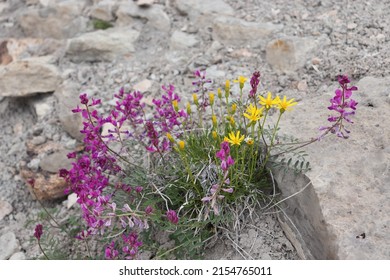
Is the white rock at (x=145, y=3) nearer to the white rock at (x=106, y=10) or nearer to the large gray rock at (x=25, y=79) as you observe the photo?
the white rock at (x=106, y=10)

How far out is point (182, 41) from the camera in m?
4.80

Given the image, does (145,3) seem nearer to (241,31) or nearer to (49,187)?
(241,31)

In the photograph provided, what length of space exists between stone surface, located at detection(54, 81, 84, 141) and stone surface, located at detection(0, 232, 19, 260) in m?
1.03

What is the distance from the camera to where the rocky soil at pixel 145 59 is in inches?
155

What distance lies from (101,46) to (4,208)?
6.17 ft

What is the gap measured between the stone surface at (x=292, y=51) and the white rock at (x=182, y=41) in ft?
2.83

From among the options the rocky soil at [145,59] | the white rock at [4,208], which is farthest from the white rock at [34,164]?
the white rock at [4,208]

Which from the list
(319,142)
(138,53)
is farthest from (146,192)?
(138,53)

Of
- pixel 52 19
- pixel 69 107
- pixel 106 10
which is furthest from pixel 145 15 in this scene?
pixel 69 107

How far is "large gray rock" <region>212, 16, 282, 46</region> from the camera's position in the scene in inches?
178

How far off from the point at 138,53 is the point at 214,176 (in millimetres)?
2253

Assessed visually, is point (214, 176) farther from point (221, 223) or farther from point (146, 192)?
point (146, 192)

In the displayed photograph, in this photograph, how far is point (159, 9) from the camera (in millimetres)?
5117

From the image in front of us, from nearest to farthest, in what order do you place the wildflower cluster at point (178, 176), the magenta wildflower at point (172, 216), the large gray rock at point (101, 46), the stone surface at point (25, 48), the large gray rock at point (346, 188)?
the large gray rock at point (346, 188)
the magenta wildflower at point (172, 216)
the wildflower cluster at point (178, 176)
the large gray rock at point (101, 46)
the stone surface at point (25, 48)
